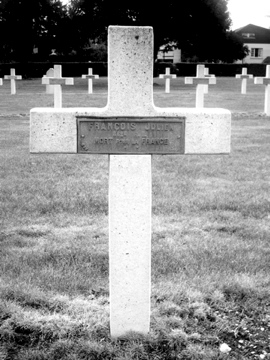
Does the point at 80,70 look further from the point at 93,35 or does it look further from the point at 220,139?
the point at 220,139

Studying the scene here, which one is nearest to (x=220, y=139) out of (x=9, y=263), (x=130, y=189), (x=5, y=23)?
(x=130, y=189)

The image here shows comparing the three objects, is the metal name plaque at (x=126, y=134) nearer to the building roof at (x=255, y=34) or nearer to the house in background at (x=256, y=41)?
the house in background at (x=256, y=41)

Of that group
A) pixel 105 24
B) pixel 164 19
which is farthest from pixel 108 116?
pixel 164 19

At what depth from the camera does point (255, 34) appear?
6550cm

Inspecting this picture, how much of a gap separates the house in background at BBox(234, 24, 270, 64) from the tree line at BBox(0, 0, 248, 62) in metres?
27.5

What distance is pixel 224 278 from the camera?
3572 millimetres

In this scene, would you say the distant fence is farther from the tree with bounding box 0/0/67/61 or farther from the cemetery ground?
the cemetery ground

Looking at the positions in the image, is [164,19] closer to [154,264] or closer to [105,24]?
[105,24]

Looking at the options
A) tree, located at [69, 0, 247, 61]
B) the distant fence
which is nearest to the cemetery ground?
tree, located at [69, 0, 247, 61]

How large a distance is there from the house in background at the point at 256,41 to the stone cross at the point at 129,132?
6363 cm

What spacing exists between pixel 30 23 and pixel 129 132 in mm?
35680

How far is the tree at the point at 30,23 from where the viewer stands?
35250mm

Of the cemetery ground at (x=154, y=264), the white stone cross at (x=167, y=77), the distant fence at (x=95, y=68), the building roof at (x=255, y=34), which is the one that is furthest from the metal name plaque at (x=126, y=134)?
the building roof at (x=255, y=34)

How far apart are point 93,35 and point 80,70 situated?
674cm
